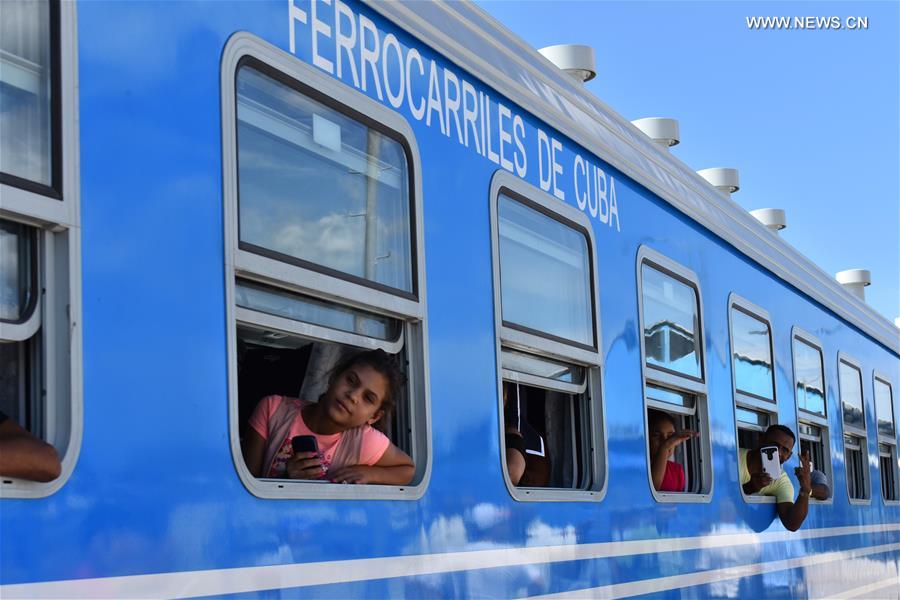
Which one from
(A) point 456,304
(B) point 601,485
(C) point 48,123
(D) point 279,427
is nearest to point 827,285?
(B) point 601,485

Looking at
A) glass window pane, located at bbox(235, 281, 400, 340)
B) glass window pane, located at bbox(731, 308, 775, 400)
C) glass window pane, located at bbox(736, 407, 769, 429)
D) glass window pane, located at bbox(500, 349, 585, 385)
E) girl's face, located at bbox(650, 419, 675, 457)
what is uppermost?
glass window pane, located at bbox(731, 308, 775, 400)

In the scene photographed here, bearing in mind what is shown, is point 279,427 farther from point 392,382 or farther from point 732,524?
point 732,524

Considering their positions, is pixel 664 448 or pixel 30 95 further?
pixel 664 448

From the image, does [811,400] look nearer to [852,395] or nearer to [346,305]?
[852,395]

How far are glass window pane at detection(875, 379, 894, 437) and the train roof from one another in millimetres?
2060

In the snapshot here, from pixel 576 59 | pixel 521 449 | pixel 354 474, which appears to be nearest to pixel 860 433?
pixel 576 59

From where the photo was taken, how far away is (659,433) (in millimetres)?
5094

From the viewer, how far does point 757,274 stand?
6691 millimetres

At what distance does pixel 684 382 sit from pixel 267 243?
293cm

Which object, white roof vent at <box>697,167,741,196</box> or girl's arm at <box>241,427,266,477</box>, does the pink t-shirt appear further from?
white roof vent at <box>697,167,741,196</box>

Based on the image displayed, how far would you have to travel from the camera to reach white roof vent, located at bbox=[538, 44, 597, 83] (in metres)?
5.39

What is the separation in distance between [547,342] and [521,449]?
346mm

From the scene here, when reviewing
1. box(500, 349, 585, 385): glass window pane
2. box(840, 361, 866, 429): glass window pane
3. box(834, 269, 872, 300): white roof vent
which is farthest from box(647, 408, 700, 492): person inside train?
box(834, 269, 872, 300): white roof vent

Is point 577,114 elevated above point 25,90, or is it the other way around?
point 577,114
